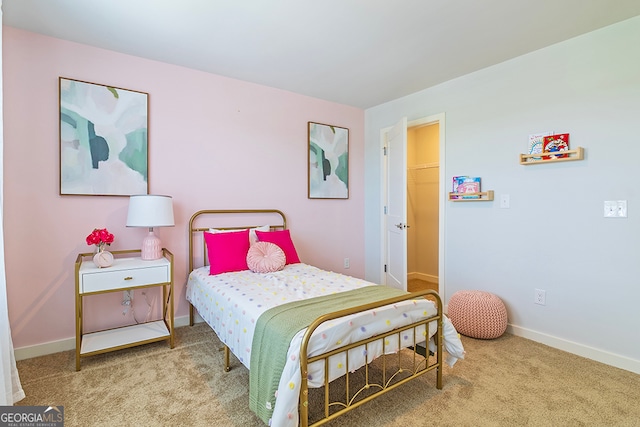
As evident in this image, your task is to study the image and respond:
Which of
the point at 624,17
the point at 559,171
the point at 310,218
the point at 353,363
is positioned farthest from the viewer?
the point at 310,218

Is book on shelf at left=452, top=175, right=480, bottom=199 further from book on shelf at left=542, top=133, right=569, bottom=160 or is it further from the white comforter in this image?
the white comforter

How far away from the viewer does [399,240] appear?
12.7 feet

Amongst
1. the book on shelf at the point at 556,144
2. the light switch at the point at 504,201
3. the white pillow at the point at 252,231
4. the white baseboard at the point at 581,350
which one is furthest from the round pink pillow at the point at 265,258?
the book on shelf at the point at 556,144

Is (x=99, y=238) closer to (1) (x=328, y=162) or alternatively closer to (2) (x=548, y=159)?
(1) (x=328, y=162)

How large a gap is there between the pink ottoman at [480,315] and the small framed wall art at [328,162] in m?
2.02

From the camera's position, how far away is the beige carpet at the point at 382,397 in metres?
1.81

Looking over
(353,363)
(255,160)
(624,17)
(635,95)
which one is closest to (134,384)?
(353,363)

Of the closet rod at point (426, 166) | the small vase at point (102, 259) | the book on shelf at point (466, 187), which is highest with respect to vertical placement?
the closet rod at point (426, 166)

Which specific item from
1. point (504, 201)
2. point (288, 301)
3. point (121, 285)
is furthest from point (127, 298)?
point (504, 201)

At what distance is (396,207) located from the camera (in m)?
3.90

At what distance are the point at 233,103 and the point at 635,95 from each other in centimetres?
340

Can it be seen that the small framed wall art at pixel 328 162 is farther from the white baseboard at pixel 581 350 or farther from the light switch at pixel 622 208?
the light switch at pixel 622 208

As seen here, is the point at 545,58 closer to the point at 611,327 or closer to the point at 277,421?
the point at 611,327

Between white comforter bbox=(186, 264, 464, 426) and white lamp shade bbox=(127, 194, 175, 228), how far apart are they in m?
0.62
